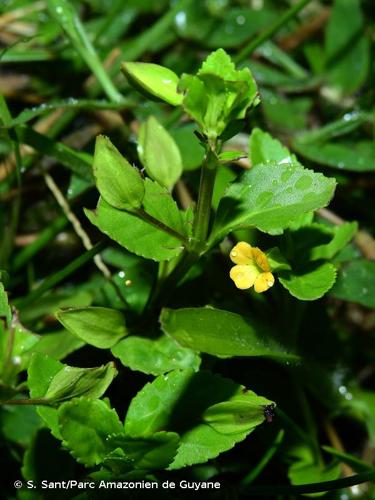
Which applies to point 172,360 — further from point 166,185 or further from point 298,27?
point 298,27

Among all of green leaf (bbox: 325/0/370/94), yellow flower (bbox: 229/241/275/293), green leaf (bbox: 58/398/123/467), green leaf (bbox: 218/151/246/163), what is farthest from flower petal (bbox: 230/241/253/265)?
green leaf (bbox: 325/0/370/94)

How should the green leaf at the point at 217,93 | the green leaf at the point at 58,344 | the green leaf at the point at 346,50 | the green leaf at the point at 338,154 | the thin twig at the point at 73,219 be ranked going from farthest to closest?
1. the green leaf at the point at 346,50
2. the green leaf at the point at 338,154
3. the thin twig at the point at 73,219
4. the green leaf at the point at 58,344
5. the green leaf at the point at 217,93

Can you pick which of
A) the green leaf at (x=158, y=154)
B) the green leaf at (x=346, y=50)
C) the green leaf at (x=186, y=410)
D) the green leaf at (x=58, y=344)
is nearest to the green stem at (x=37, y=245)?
the green leaf at (x=58, y=344)

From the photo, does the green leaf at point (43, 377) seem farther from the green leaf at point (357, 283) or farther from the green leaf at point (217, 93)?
the green leaf at point (357, 283)

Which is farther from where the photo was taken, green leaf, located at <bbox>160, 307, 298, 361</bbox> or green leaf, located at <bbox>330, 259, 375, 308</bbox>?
green leaf, located at <bbox>330, 259, 375, 308</bbox>

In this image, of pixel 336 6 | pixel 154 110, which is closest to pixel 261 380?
pixel 154 110

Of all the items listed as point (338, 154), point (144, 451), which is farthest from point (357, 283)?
point (144, 451)

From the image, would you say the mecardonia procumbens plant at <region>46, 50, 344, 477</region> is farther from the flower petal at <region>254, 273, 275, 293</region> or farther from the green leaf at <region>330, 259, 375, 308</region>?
the green leaf at <region>330, 259, 375, 308</region>
